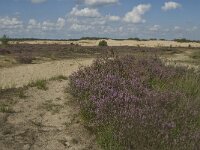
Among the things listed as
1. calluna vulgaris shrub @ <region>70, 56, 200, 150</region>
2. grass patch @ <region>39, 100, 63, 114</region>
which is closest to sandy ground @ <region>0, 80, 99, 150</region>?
grass patch @ <region>39, 100, 63, 114</region>

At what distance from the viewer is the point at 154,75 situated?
11.4 m

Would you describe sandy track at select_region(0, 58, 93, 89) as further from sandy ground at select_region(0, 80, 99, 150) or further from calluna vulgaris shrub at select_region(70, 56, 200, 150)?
sandy ground at select_region(0, 80, 99, 150)

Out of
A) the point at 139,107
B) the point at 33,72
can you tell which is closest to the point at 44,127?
the point at 139,107

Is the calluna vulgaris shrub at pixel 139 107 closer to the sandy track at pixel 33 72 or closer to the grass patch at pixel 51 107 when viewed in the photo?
the grass patch at pixel 51 107

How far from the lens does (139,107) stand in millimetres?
8023

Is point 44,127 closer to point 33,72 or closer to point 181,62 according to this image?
point 33,72

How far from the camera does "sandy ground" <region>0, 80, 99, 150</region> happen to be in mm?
7400

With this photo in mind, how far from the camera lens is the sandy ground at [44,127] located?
24.3ft

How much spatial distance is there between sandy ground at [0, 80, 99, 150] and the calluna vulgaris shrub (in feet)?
0.90

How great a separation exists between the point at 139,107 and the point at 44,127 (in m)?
1.73

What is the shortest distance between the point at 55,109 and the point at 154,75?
302 centimetres

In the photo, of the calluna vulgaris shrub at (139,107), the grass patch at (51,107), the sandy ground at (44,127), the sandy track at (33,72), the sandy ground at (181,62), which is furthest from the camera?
the sandy track at (33,72)

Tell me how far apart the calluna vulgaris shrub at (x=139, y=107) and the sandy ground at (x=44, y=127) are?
0.90 ft

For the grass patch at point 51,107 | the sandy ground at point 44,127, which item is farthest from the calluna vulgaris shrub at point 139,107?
the grass patch at point 51,107
